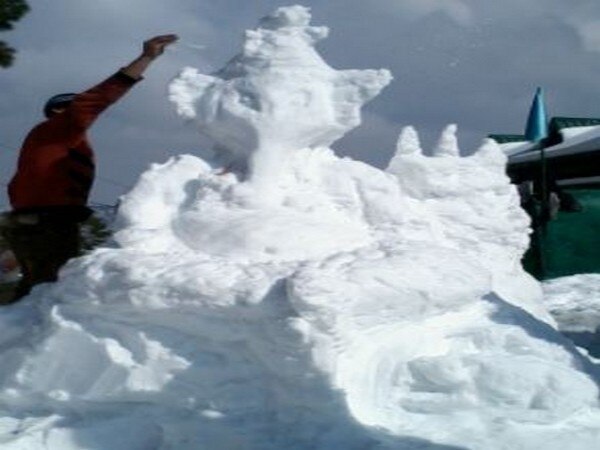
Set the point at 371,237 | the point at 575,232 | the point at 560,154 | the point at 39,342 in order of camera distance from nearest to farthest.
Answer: the point at 39,342
the point at 371,237
the point at 575,232
the point at 560,154

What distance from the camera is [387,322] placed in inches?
133

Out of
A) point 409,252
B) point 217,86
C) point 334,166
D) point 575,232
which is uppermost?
point 217,86

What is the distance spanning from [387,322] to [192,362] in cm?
76

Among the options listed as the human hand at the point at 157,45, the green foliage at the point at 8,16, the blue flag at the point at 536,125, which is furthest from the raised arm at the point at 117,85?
the blue flag at the point at 536,125

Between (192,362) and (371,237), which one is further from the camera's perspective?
(371,237)

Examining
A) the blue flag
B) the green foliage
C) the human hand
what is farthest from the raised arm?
the blue flag

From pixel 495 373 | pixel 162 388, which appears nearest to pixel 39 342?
pixel 162 388

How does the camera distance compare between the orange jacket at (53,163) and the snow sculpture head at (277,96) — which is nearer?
the snow sculpture head at (277,96)

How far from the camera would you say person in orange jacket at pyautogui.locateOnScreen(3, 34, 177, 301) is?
422 centimetres

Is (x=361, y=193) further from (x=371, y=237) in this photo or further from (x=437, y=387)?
(x=437, y=387)

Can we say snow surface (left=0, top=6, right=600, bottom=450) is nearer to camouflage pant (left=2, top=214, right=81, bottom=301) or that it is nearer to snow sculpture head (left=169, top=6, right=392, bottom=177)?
snow sculpture head (left=169, top=6, right=392, bottom=177)

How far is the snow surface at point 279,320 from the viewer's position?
3.12 meters

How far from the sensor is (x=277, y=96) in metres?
4.00

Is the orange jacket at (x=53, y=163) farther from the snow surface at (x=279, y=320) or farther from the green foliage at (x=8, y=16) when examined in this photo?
the green foliage at (x=8, y=16)
